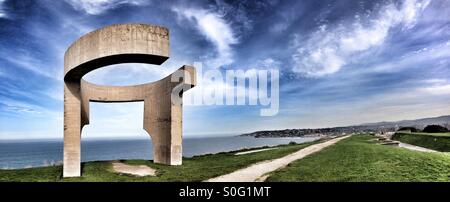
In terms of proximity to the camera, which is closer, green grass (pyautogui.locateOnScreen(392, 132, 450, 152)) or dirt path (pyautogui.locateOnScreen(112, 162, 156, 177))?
dirt path (pyautogui.locateOnScreen(112, 162, 156, 177))

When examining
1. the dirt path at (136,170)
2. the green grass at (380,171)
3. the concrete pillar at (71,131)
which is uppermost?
the concrete pillar at (71,131)

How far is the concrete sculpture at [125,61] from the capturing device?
11188 millimetres

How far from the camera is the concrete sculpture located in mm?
11188

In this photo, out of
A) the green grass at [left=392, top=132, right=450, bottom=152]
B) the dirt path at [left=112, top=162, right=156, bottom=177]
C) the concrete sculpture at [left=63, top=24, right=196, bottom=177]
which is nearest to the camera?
the concrete sculpture at [left=63, top=24, right=196, bottom=177]

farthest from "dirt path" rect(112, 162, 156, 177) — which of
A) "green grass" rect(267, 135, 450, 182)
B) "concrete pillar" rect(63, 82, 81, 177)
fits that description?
"green grass" rect(267, 135, 450, 182)

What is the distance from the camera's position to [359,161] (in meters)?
14.1

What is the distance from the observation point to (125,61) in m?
11.9

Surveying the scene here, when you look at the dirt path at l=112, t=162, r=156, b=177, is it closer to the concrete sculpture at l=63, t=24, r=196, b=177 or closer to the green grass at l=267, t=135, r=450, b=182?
the concrete sculpture at l=63, t=24, r=196, b=177

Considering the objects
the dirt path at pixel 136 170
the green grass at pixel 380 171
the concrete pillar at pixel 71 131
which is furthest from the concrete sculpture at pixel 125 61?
the green grass at pixel 380 171

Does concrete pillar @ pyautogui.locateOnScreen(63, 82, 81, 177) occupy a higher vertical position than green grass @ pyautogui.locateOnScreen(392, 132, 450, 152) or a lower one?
higher

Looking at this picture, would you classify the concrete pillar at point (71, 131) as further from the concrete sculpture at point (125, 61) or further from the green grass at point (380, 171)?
the green grass at point (380, 171)
